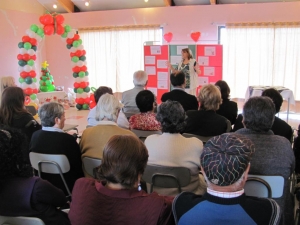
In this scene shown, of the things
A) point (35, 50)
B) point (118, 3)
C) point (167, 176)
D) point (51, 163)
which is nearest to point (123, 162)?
point (167, 176)

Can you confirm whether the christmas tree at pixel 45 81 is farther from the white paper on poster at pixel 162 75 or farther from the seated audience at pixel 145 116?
the seated audience at pixel 145 116

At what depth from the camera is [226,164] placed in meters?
1.19

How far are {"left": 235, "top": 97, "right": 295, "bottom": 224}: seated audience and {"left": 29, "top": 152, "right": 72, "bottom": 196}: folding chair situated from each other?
1327 mm

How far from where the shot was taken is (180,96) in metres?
4.08

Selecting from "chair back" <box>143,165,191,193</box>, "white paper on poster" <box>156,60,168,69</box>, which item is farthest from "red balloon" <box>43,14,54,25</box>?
"chair back" <box>143,165,191,193</box>

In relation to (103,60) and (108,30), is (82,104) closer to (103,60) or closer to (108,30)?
(103,60)

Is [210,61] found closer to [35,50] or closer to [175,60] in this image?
[175,60]

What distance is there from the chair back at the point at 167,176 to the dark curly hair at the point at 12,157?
0.77 meters

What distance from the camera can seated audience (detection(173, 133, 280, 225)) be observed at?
3.93 feet

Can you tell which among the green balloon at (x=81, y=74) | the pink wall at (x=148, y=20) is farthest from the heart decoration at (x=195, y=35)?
the green balloon at (x=81, y=74)

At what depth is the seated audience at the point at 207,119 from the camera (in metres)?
3.04

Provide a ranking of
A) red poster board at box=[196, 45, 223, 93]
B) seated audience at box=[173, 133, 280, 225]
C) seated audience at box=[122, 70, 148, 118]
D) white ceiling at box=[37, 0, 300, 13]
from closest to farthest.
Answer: seated audience at box=[173, 133, 280, 225] → seated audience at box=[122, 70, 148, 118] → red poster board at box=[196, 45, 223, 93] → white ceiling at box=[37, 0, 300, 13]

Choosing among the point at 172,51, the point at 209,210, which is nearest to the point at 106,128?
the point at 209,210

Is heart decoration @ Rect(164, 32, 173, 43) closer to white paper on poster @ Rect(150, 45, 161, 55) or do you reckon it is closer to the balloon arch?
white paper on poster @ Rect(150, 45, 161, 55)
